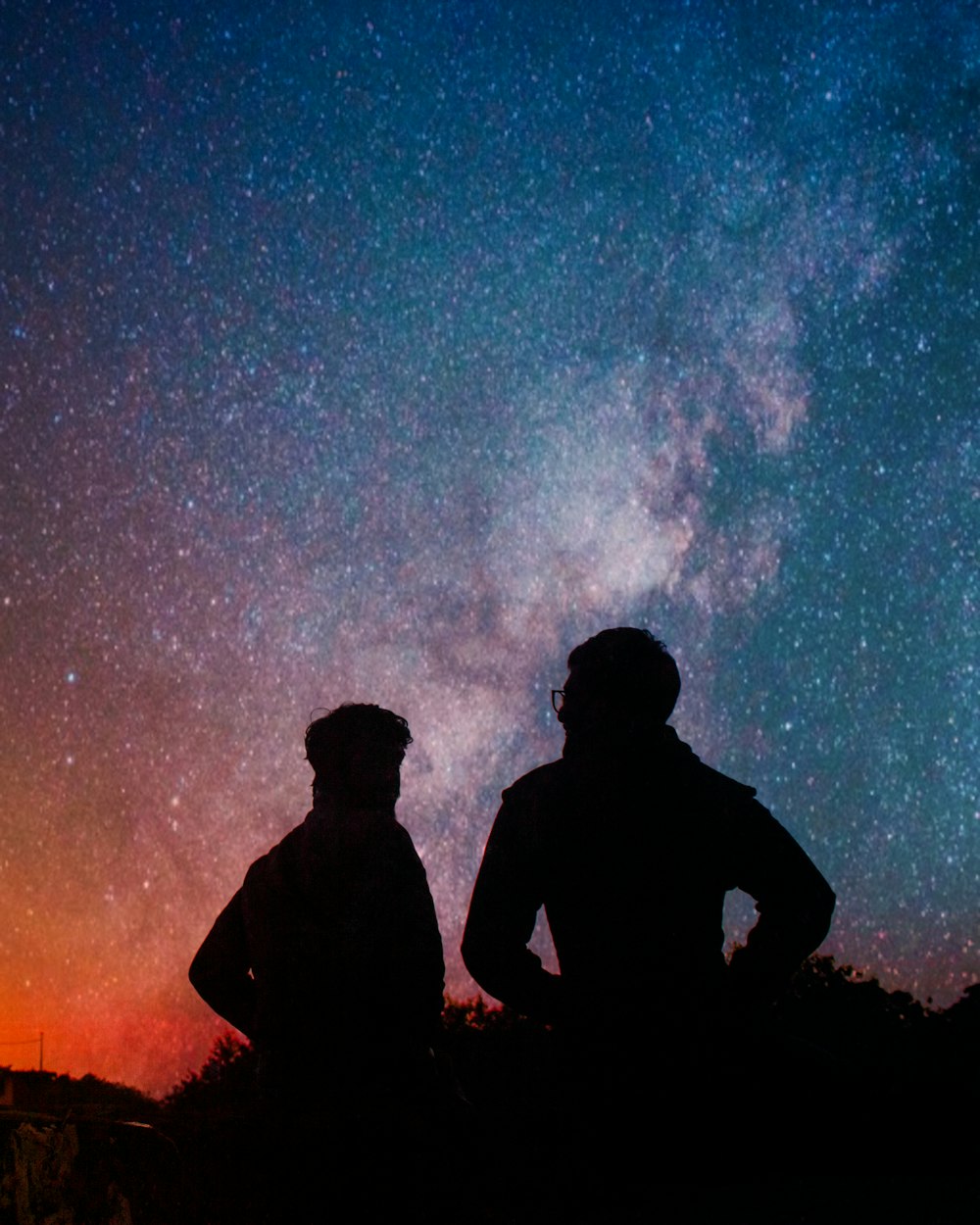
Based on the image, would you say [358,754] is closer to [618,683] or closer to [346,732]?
[346,732]

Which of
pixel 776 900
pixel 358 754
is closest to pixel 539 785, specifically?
pixel 776 900

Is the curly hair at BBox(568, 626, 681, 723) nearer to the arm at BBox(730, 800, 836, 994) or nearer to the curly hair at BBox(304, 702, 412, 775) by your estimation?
the arm at BBox(730, 800, 836, 994)

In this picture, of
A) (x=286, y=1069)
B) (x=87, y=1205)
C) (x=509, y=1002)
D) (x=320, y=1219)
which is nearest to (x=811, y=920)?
(x=509, y=1002)

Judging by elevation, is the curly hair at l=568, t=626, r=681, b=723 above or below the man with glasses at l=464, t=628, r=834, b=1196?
above

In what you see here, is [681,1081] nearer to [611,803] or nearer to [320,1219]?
[611,803]

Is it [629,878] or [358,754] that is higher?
[358,754]

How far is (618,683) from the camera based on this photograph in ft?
5.87

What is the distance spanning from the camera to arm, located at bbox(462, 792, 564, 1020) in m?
1.69

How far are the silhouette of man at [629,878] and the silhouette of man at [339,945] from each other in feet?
1.43

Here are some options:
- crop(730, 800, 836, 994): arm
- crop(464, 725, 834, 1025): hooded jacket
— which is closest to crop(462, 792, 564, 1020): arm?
crop(464, 725, 834, 1025): hooded jacket

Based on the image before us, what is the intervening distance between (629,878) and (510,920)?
0.25 m

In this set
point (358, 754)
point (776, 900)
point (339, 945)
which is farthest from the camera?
point (358, 754)

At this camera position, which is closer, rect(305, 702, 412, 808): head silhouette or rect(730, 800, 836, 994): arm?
rect(730, 800, 836, 994): arm

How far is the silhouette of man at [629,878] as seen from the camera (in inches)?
62.1
